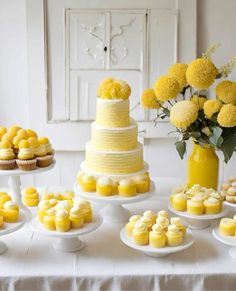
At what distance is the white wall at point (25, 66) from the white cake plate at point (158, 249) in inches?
47.1

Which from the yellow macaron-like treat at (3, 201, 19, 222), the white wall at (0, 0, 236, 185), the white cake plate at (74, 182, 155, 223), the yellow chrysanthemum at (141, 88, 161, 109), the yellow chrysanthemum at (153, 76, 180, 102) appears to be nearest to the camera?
the yellow macaron-like treat at (3, 201, 19, 222)

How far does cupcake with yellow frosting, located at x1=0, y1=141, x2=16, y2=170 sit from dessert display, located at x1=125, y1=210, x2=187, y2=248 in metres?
0.42

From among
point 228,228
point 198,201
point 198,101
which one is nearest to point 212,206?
point 198,201

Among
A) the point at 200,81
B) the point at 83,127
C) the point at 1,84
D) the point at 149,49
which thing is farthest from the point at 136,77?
the point at 200,81

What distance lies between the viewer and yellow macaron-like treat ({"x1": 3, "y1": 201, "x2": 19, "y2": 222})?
60.6 inches

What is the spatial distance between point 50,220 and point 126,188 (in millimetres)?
285

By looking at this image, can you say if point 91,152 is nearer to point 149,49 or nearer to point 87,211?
point 87,211

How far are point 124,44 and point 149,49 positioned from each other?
0.13 m

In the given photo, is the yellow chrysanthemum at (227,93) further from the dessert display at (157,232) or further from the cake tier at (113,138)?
the dessert display at (157,232)

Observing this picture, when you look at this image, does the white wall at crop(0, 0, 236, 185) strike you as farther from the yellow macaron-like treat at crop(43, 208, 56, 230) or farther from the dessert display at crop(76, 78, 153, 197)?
the yellow macaron-like treat at crop(43, 208, 56, 230)

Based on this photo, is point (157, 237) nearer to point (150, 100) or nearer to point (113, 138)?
point (113, 138)

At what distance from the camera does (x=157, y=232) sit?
4.86 ft

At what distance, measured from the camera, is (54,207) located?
1581mm

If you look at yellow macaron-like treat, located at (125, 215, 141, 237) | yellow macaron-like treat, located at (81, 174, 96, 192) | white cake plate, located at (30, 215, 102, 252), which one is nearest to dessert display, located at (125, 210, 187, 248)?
yellow macaron-like treat, located at (125, 215, 141, 237)
